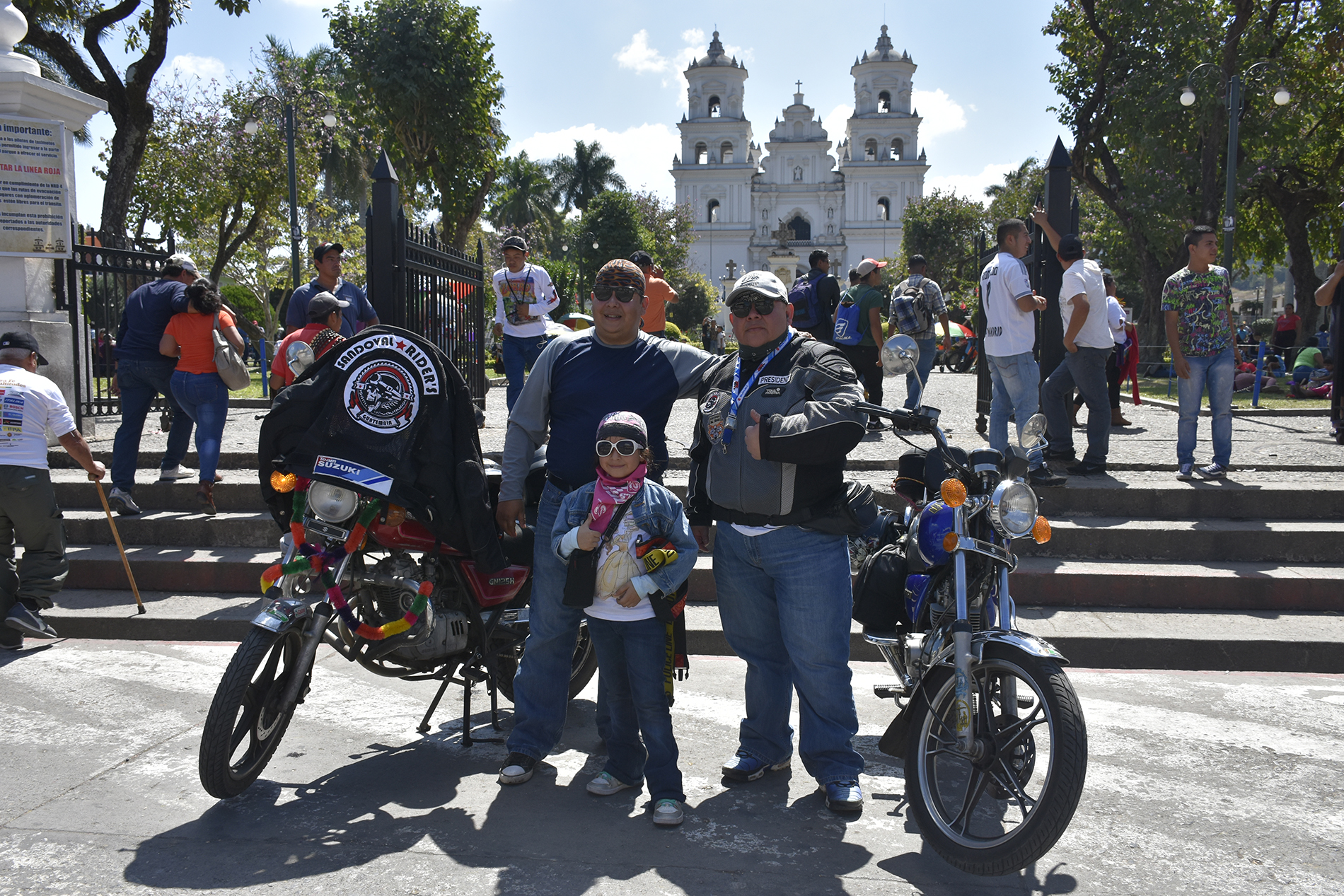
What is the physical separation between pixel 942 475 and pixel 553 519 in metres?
1.48

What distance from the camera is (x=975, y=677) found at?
10.5ft

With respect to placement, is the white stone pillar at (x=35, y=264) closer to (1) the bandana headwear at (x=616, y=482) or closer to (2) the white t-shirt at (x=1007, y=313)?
(1) the bandana headwear at (x=616, y=482)

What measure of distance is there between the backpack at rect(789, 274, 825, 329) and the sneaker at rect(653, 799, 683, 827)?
675cm

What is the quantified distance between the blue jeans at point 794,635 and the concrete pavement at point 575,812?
19 cm

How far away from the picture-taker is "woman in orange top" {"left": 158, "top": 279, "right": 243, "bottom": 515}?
22.5ft

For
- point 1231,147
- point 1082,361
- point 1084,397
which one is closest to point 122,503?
point 1082,361

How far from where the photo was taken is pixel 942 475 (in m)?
3.68

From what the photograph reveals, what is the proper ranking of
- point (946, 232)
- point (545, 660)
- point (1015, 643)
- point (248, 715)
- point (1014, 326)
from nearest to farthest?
point (1015, 643), point (248, 715), point (545, 660), point (1014, 326), point (946, 232)

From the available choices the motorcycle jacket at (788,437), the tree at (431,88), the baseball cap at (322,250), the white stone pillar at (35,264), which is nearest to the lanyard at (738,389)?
the motorcycle jacket at (788,437)

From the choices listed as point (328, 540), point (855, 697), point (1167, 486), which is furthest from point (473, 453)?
point (1167, 486)

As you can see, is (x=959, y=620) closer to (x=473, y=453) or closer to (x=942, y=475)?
(x=942, y=475)

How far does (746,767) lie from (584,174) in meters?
71.5

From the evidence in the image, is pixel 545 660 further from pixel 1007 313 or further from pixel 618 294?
pixel 1007 313

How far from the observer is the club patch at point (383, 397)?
380cm
